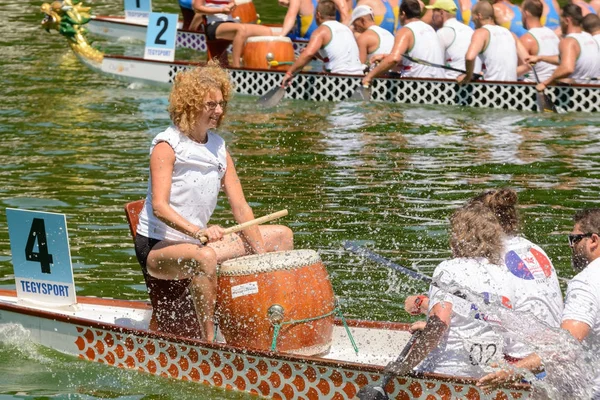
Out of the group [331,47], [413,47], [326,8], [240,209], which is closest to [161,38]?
[326,8]

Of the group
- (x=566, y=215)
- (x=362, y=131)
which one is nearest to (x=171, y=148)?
(x=566, y=215)

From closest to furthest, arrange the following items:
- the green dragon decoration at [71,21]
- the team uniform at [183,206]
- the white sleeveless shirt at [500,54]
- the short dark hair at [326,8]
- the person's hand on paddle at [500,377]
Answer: the person's hand on paddle at [500,377]
the team uniform at [183,206]
the white sleeveless shirt at [500,54]
the short dark hair at [326,8]
the green dragon decoration at [71,21]

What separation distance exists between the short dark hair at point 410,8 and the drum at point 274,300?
9.06m

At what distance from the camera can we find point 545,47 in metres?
16.1

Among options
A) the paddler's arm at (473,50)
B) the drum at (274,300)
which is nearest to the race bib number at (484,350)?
the drum at (274,300)

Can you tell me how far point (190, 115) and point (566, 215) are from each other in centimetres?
484

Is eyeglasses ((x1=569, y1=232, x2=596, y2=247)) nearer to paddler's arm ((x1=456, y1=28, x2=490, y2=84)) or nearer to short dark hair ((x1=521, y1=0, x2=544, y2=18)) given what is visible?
paddler's arm ((x1=456, y1=28, x2=490, y2=84))

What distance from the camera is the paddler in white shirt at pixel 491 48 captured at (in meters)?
15.3

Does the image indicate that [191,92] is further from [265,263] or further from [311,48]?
[311,48]

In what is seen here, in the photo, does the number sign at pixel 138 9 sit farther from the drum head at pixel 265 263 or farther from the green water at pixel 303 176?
the drum head at pixel 265 263

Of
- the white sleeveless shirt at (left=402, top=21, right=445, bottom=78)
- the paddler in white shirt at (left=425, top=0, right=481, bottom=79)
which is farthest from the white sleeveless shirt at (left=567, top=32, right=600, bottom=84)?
the white sleeveless shirt at (left=402, top=21, right=445, bottom=78)

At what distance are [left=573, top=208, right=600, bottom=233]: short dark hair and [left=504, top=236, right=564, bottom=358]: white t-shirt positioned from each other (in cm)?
25

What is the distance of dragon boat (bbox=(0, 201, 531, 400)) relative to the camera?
21.6 feet

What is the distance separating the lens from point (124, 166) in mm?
12891
